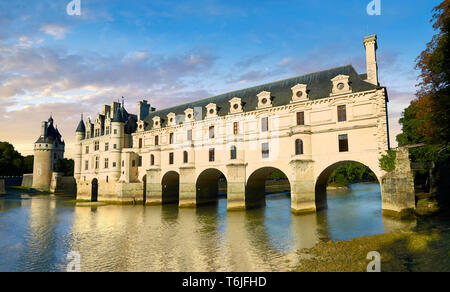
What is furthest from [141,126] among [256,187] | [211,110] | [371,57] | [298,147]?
[371,57]

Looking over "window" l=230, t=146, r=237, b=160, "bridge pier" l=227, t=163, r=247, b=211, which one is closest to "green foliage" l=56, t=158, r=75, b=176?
"window" l=230, t=146, r=237, b=160

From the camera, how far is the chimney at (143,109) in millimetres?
52112

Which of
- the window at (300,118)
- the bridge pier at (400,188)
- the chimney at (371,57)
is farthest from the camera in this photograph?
the window at (300,118)

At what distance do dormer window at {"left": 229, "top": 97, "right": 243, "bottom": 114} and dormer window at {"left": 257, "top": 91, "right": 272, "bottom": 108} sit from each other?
2813 mm

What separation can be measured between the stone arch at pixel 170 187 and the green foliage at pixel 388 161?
96.0ft

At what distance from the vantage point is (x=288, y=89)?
33594 mm

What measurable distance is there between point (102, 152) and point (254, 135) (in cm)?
3346

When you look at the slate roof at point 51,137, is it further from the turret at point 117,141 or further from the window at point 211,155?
the window at point 211,155

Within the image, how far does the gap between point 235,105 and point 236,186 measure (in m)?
11.0

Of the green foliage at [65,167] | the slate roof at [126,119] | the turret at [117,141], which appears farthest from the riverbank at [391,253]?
the green foliage at [65,167]

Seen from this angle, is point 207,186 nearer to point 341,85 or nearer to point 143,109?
point 143,109

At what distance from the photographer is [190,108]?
41.6 m
